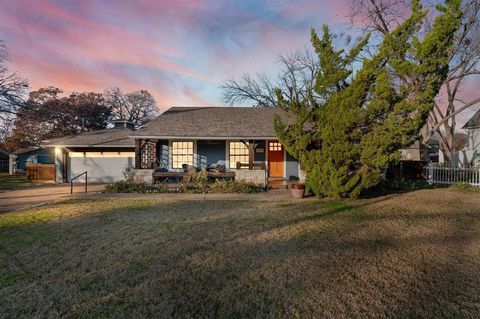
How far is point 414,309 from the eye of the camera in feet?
11.0

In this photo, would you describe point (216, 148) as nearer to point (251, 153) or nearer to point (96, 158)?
point (251, 153)

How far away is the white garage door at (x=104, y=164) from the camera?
19031 millimetres

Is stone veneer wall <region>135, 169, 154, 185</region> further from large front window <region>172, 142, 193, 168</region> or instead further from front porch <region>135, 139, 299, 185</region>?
large front window <region>172, 142, 193, 168</region>

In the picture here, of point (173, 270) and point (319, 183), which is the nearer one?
point (173, 270)

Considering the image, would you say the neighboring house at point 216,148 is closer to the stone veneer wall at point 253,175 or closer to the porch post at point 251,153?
the porch post at point 251,153

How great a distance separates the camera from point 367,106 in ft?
31.5

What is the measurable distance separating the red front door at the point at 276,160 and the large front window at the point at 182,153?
441 centimetres

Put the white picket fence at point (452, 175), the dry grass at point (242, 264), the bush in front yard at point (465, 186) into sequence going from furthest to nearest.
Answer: the white picket fence at point (452, 175), the bush in front yard at point (465, 186), the dry grass at point (242, 264)

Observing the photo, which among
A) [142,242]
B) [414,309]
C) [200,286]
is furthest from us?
[142,242]

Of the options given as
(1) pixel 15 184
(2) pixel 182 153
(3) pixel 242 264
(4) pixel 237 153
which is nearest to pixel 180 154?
(2) pixel 182 153

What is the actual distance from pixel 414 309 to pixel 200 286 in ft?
8.02

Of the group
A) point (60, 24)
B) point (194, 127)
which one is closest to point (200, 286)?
point (60, 24)

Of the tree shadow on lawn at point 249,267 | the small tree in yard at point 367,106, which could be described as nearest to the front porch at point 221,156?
the small tree in yard at point 367,106

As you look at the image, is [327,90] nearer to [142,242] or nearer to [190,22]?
[190,22]
